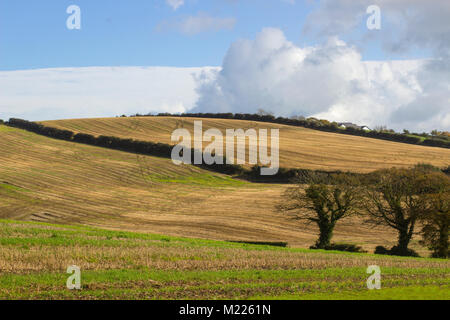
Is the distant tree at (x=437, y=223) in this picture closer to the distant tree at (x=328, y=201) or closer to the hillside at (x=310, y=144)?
the distant tree at (x=328, y=201)

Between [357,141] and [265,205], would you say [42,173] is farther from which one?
[357,141]

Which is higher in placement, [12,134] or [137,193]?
[12,134]

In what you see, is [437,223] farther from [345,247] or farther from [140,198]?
[140,198]

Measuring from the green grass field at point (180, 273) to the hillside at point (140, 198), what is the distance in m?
17.5

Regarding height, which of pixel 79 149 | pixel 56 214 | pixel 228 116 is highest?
pixel 228 116

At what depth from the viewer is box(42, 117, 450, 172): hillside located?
73.6m

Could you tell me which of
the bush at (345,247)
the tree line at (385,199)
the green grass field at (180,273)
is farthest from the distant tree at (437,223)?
the green grass field at (180,273)

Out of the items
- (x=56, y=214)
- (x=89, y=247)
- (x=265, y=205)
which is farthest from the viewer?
(x=265, y=205)

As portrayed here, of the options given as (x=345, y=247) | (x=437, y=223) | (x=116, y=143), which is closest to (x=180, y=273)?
(x=345, y=247)

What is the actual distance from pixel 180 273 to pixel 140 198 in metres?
39.5

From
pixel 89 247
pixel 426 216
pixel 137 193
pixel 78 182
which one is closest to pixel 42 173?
pixel 78 182

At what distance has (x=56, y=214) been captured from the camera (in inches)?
1943

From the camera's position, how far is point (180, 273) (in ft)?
63.6
